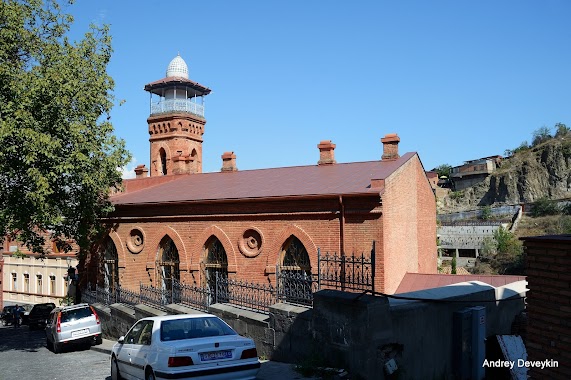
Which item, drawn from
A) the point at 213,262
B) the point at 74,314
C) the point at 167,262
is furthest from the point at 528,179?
the point at 74,314

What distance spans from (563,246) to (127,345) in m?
7.18

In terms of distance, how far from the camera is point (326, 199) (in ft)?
54.6

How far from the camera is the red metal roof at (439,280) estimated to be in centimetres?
1659

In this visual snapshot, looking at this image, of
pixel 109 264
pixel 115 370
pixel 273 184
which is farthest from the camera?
pixel 109 264

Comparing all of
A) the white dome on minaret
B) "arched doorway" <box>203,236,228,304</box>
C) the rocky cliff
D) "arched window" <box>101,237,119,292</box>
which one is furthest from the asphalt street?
the rocky cliff

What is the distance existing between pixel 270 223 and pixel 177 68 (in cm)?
1848

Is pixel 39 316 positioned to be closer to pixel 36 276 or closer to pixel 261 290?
pixel 36 276

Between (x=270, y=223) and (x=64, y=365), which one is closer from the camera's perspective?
(x=64, y=365)

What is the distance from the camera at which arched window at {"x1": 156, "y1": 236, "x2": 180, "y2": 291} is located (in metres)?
20.7

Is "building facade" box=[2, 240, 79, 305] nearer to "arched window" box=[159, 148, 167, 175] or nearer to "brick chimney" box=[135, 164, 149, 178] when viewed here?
"arched window" box=[159, 148, 167, 175]

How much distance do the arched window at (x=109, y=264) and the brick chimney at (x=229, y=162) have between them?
20.0 feet

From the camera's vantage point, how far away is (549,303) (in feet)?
21.6

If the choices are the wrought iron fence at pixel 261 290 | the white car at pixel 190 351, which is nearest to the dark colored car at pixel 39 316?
the wrought iron fence at pixel 261 290

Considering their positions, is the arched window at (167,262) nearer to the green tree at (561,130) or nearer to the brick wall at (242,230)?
the brick wall at (242,230)
